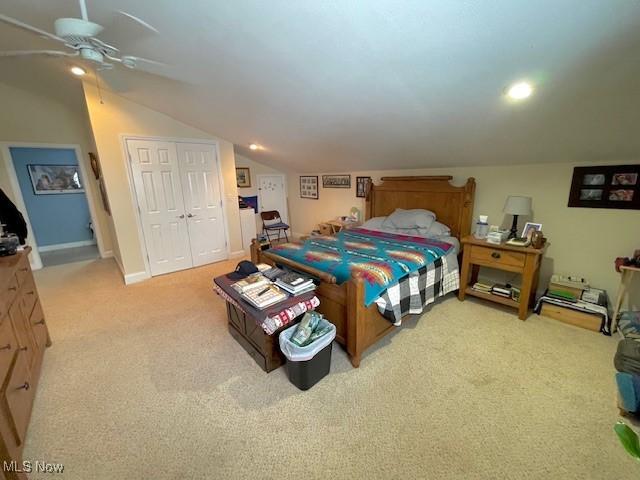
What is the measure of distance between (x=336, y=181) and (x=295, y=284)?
313 cm

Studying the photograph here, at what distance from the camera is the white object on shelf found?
484 cm

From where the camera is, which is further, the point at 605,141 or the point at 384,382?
the point at 605,141

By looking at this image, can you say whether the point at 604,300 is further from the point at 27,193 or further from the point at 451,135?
the point at 27,193

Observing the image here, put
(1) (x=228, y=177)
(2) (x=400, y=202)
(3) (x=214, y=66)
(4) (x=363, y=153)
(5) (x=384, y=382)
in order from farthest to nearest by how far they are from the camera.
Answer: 1. (1) (x=228, y=177)
2. (2) (x=400, y=202)
3. (4) (x=363, y=153)
4. (3) (x=214, y=66)
5. (5) (x=384, y=382)

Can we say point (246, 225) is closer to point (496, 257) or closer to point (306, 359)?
point (306, 359)

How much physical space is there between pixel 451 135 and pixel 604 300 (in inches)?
83.3

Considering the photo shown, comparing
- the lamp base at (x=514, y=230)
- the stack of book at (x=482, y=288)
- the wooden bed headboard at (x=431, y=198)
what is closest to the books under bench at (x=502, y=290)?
the stack of book at (x=482, y=288)

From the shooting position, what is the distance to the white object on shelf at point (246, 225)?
4.84 m

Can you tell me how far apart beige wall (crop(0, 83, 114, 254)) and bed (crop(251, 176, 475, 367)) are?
4.05m

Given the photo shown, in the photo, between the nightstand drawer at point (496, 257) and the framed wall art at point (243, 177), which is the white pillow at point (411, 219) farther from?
the framed wall art at point (243, 177)

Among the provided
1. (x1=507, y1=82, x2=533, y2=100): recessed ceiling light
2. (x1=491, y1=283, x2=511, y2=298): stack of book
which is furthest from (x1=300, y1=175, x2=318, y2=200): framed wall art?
(x1=507, y1=82, x2=533, y2=100): recessed ceiling light

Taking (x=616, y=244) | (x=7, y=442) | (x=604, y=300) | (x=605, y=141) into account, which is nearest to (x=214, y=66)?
(x=7, y=442)

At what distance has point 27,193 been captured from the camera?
201 inches

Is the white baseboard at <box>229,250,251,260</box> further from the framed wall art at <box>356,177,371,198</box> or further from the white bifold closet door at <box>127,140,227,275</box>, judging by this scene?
the framed wall art at <box>356,177,371,198</box>
